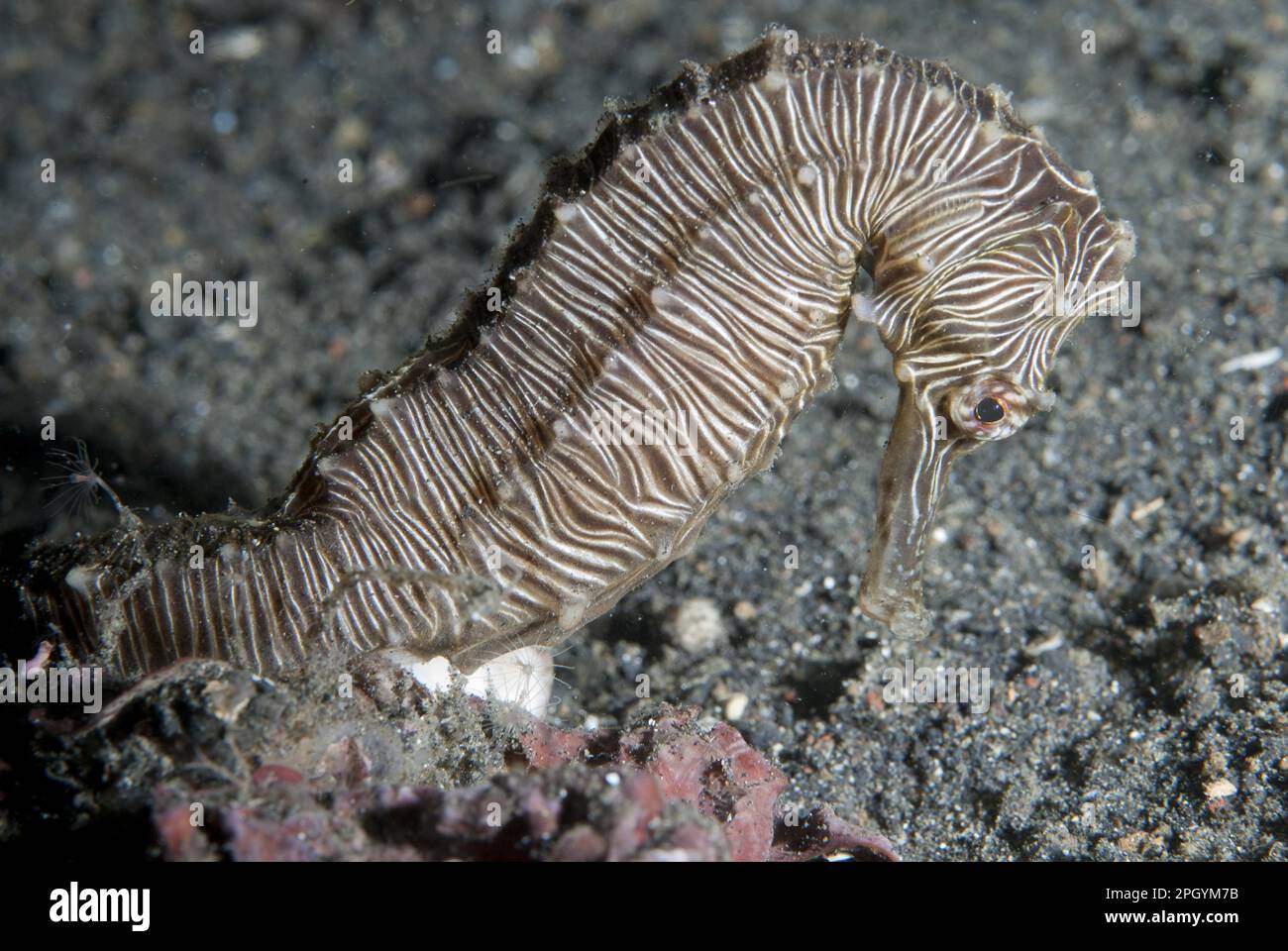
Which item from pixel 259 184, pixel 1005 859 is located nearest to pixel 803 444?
pixel 1005 859

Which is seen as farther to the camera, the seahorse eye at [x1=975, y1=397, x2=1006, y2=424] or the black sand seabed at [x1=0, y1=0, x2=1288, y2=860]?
the black sand seabed at [x1=0, y1=0, x2=1288, y2=860]

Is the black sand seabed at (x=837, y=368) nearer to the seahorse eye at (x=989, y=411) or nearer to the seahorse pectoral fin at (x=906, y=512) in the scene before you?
the seahorse pectoral fin at (x=906, y=512)

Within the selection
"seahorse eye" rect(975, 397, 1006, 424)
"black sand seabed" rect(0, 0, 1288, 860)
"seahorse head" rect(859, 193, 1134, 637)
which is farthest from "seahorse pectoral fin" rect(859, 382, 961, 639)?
"black sand seabed" rect(0, 0, 1288, 860)

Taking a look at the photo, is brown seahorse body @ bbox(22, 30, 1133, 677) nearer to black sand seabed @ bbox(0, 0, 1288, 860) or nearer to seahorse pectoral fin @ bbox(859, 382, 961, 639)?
seahorse pectoral fin @ bbox(859, 382, 961, 639)

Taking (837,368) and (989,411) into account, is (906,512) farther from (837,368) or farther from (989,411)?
(837,368)

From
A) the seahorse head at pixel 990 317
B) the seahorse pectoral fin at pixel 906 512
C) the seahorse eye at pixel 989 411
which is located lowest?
the seahorse pectoral fin at pixel 906 512

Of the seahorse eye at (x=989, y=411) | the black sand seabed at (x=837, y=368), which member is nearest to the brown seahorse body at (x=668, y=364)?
the seahorse eye at (x=989, y=411)
